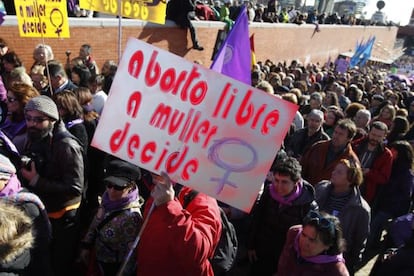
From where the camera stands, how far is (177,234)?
205 centimetres

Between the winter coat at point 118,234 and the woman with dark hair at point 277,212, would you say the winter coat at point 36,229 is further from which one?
the woman with dark hair at point 277,212

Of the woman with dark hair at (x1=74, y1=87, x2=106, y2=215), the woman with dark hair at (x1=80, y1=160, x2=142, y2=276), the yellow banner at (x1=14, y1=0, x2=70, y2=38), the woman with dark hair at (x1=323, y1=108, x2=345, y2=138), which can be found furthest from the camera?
the woman with dark hair at (x1=323, y1=108, x2=345, y2=138)

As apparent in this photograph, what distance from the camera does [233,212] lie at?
3783mm

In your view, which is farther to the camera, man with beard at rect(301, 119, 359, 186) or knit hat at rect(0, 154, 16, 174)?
man with beard at rect(301, 119, 359, 186)

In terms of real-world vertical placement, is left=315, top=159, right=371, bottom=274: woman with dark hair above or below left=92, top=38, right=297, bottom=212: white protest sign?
below

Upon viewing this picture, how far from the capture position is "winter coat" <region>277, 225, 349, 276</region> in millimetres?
2576

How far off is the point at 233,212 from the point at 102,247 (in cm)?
141

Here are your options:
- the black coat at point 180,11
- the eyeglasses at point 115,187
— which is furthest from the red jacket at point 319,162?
the black coat at point 180,11

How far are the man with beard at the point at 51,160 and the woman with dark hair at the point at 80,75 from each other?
8.08 ft

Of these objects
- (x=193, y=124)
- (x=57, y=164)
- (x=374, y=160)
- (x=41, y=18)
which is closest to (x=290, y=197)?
(x=193, y=124)

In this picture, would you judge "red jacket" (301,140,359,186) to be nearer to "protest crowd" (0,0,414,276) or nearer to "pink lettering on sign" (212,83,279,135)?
"protest crowd" (0,0,414,276)

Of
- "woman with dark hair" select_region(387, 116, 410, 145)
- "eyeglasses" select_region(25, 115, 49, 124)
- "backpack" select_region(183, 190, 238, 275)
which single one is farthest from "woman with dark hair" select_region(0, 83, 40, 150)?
"woman with dark hair" select_region(387, 116, 410, 145)

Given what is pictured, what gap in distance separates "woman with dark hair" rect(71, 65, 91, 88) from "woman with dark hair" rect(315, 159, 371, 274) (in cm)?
341

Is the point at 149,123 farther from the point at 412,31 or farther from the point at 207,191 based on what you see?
the point at 412,31
